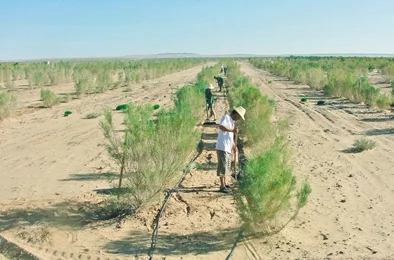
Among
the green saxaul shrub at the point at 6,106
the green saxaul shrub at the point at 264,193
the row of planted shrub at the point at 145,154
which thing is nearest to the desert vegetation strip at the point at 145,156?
the row of planted shrub at the point at 145,154

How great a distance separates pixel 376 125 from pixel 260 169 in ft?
40.4

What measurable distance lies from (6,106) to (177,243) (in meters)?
16.0

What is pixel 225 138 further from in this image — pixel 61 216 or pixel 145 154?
pixel 61 216

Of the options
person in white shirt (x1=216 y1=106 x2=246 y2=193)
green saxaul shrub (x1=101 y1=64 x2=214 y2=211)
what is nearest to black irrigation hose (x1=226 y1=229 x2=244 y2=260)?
green saxaul shrub (x1=101 y1=64 x2=214 y2=211)

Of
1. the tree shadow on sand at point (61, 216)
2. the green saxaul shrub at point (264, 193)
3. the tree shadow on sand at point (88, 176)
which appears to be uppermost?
the green saxaul shrub at point (264, 193)

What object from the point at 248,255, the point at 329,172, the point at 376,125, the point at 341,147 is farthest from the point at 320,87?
the point at 248,255

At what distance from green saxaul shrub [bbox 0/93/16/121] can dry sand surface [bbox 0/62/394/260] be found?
4.99 meters

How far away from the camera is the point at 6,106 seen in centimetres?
2103

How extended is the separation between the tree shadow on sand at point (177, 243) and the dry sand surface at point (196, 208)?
15 mm

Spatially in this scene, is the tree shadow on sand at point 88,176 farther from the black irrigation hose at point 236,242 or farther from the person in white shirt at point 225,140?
the black irrigation hose at point 236,242

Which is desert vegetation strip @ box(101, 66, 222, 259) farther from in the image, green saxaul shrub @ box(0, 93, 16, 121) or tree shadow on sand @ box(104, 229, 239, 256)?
A: green saxaul shrub @ box(0, 93, 16, 121)

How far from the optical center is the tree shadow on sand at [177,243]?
7.11 metres

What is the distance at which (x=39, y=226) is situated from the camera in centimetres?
804

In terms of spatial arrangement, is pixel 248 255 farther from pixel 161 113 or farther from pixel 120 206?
pixel 161 113
